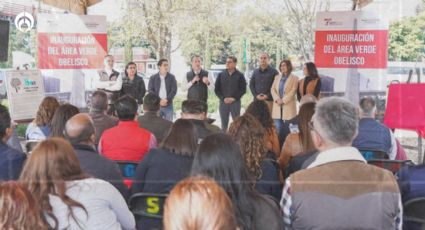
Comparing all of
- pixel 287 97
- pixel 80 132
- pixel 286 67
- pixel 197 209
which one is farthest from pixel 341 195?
pixel 286 67

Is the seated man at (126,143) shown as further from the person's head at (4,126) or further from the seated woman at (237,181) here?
the seated woman at (237,181)

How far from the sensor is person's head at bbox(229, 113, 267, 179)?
267 centimetres

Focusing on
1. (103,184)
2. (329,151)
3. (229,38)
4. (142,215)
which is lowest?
(142,215)

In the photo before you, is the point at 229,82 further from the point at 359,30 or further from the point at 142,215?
the point at 142,215

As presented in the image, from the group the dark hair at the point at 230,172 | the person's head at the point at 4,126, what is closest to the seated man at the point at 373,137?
the dark hair at the point at 230,172

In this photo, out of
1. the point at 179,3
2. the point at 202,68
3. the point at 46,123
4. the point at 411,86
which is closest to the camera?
the point at 46,123

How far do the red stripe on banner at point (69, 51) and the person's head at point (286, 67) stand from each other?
90.9 inches

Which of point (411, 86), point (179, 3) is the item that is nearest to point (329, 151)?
point (411, 86)

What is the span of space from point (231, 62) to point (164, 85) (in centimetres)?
96

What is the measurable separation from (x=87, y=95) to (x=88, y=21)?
37.1 inches

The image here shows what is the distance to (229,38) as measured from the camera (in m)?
6.55

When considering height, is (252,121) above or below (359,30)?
below

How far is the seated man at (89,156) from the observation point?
2723 millimetres

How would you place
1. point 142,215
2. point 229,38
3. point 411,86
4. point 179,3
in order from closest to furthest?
point 142,215 → point 411,86 → point 179,3 → point 229,38
